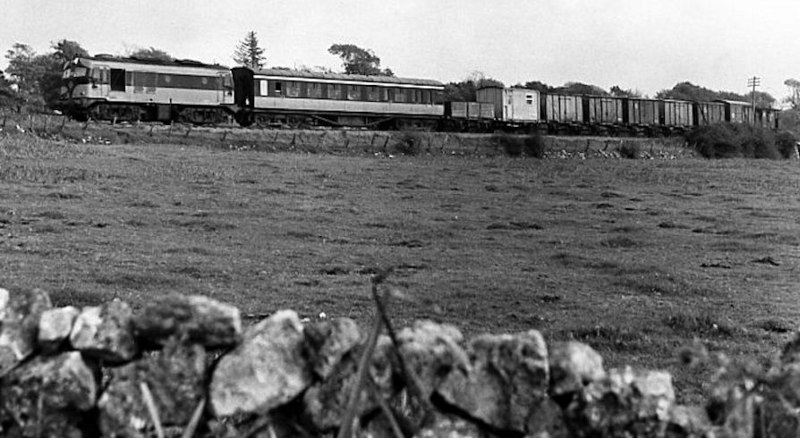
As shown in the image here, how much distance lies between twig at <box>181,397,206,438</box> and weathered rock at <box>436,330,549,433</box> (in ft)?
2.52

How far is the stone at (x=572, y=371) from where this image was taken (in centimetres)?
256

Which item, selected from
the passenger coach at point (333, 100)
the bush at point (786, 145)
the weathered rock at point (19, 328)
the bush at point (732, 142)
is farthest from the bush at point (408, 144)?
the weathered rock at point (19, 328)

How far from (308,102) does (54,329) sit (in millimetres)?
39938

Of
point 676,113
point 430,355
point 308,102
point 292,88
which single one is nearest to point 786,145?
point 676,113

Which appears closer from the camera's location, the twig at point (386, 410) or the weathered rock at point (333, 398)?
the twig at point (386, 410)

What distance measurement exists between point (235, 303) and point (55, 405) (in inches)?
258

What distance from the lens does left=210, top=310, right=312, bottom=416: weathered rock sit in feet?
8.48

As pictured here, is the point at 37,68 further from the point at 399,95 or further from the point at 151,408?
the point at 151,408

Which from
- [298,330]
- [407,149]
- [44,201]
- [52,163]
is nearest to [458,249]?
[44,201]

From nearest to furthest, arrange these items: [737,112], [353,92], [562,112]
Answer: [353,92] → [562,112] → [737,112]

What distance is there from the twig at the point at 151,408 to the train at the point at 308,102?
1377 inches

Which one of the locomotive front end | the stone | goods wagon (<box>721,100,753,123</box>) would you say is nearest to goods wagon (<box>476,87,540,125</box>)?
goods wagon (<box>721,100,753,123</box>)

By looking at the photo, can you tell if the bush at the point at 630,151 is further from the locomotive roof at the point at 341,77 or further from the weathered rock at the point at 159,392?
the weathered rock at the point at 159,392

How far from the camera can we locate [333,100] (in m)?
42.9
